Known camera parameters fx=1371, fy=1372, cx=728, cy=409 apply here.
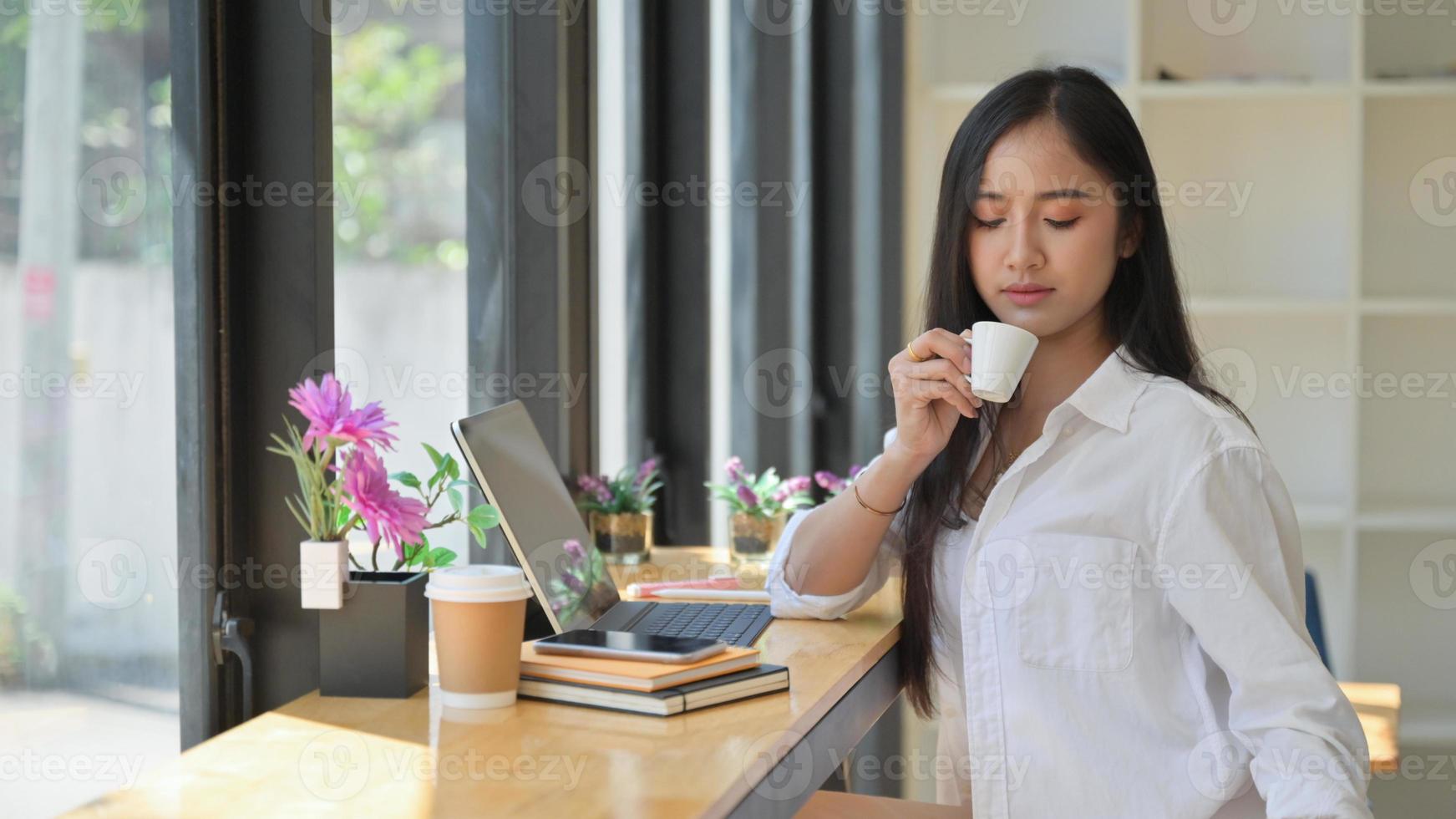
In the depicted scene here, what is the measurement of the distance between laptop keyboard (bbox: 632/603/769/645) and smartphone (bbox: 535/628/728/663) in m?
0.18

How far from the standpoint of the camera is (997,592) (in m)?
1.63

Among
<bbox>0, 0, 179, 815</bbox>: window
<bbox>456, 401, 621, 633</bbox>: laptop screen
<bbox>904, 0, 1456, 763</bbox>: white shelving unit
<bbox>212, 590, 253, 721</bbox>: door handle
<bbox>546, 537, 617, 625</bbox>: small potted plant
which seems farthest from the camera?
<bbox>904, 0, 1456, 763</bbox>: white shelving unit

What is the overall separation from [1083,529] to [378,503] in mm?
788

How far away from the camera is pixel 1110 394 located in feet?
5.31

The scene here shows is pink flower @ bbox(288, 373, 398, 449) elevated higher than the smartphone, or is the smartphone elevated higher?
pink flower @ bbox(288, 373, 398, 449)

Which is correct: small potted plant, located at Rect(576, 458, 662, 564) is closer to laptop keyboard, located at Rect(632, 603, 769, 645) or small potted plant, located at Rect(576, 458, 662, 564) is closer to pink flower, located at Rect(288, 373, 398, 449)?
laptop keyboard, located at Rect(632, 603, 769, 645)

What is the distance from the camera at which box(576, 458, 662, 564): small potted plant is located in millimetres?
2439

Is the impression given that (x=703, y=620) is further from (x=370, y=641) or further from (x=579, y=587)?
(x=370, y=641)

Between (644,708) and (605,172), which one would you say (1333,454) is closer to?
(605,172)

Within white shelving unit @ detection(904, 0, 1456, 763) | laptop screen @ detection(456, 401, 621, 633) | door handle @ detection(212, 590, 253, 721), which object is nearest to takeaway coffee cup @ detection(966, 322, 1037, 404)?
laptop screen @ detection(456, 401, 621, 633)

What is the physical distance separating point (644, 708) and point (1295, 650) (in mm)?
668

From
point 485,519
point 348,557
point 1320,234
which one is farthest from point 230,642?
point 1320,234

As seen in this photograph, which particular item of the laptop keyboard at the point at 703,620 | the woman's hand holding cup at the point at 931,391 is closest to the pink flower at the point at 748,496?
the laptop keyboard at the point at 703,620

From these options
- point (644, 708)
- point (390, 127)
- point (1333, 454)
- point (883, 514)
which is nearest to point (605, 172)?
point (390, 127)
